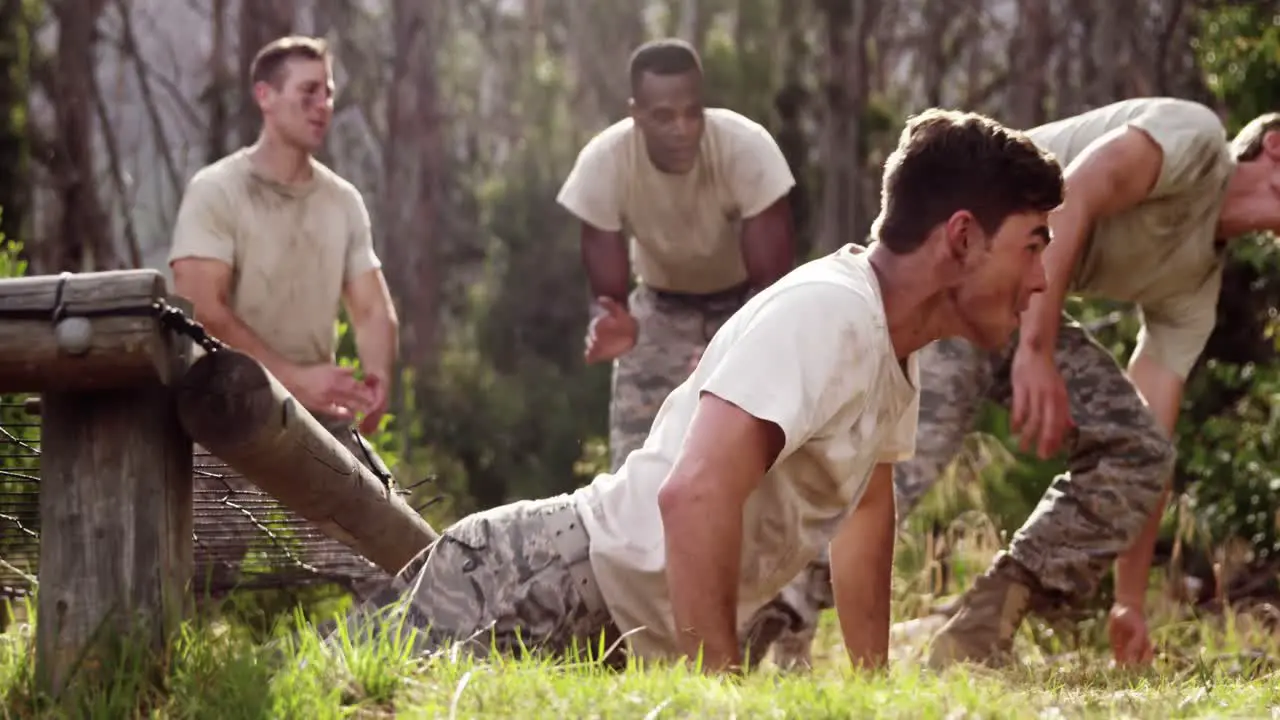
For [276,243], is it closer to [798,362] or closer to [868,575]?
[868,575]

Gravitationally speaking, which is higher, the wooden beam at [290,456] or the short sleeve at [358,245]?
the wooden beam at [290,456]

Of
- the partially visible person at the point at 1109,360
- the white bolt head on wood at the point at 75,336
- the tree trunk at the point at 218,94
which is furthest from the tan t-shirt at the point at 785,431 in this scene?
the tree trunk at the point at 218,94

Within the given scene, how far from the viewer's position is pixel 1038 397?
5340 millimetres

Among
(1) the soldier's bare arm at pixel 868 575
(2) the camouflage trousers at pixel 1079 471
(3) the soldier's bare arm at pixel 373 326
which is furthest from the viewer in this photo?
(3) the soldier's bare arm at pixel 373 326

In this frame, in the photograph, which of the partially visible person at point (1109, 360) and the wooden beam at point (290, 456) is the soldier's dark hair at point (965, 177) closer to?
the wooden beam at point (290, 456)

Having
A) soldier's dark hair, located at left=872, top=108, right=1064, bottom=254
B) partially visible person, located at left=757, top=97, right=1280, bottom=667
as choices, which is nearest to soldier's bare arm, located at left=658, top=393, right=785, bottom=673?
soldier's dark hair, located at left=872, top=108, right=1064, bottom=254

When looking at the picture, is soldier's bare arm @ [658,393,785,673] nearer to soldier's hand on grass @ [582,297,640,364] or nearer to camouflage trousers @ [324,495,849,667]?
camouflage trousers @ [324,495,849,667]

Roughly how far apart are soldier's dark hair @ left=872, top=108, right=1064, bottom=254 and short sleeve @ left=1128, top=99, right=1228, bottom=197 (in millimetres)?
1940

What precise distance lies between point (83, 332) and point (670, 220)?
437cm

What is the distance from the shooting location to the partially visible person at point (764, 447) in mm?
3295

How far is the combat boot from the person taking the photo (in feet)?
20.6

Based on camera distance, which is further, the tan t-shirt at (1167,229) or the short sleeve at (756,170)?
the short sleeve at (756,170)

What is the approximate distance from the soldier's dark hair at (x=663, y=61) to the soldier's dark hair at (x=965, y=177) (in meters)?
3.53

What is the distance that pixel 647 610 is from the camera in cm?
368
